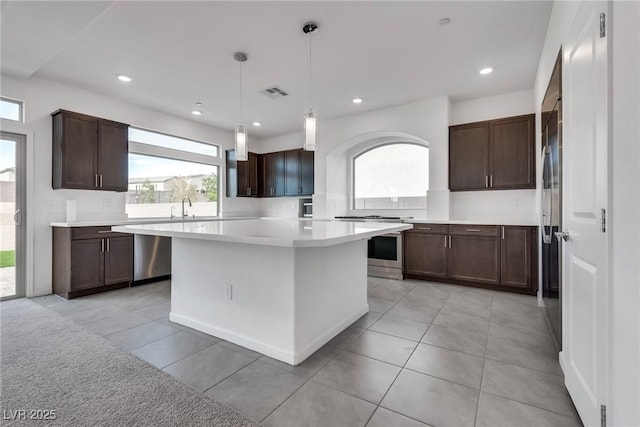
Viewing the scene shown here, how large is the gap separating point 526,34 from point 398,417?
341 centimetres

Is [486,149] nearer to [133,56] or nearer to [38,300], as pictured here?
[133,56]

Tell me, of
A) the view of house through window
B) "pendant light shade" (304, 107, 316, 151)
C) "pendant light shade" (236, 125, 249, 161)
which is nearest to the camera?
"pendant light shade" (304, 107, 316, 151)

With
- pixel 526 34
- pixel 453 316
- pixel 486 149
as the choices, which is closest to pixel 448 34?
pixel 526 34

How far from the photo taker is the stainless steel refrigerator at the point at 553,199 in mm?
1945

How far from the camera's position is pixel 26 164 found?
3.43 meters

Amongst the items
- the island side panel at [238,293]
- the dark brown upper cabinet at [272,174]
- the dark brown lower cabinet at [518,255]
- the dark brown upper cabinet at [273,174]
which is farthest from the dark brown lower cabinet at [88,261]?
the dark brown lower cabinet at [518,255]

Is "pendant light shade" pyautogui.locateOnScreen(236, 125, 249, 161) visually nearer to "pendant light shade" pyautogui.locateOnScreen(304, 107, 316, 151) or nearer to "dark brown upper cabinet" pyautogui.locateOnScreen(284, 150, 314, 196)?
"pendant light shade" pyautogui.locateOnScreen(304, 107, 316, 151)

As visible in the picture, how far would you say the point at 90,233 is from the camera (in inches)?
140

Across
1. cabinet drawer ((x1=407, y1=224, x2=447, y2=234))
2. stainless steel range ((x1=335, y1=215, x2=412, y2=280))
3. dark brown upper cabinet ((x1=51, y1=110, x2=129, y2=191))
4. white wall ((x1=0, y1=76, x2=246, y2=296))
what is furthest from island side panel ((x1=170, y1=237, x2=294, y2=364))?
cabinet drawer ((x1=407, y1=224, x2=447, y2=234))

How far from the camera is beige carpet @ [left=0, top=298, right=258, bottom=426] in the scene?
1.42 metres

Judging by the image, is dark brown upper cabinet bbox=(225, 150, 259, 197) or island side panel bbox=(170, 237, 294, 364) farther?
dark brown upper cabinet bbox=(225, 150, 259, 197)

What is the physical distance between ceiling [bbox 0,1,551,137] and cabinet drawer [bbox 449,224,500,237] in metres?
1.90

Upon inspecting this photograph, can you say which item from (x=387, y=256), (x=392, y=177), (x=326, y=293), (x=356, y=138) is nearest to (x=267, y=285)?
(x=326, y=293)

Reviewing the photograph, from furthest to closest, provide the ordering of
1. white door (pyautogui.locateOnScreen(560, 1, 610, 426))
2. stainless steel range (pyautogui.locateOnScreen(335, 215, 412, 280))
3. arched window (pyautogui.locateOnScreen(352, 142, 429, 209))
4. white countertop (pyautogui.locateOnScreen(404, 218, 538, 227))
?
arched window (pyautogui.locateOnScreen(352, 142, 429, 209))
stainless steel range (pyautogui.locateOnScreen(335, 215, 412, 280))
white countertop (pyautogui.locateOnScreen(404, 218, 538, 227))
white door (pyautogui.locateOnScreen(560, 1, 610, 426))
